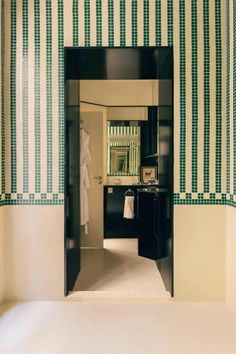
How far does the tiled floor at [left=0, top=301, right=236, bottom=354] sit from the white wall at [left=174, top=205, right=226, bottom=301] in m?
0.13

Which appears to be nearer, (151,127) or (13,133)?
(13,133)

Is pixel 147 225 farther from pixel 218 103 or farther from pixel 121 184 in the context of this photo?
pixel 218 103

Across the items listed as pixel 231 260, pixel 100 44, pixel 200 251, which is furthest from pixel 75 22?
pixel 231 260

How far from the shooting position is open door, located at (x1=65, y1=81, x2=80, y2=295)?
2.66 m

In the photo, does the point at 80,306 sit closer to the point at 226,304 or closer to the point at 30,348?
the point at 30,348

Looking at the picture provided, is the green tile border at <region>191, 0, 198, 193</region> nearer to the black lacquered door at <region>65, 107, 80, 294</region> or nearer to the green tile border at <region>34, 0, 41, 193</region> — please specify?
the black lacquered door at <region>65, 107, 80, 294</region>

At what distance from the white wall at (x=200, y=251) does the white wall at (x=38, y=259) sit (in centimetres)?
102

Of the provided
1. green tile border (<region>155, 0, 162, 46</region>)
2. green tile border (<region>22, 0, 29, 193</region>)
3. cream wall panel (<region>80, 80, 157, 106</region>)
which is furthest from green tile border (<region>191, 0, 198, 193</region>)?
cream wall panel (<region>80, 80, 157, 106</region>)

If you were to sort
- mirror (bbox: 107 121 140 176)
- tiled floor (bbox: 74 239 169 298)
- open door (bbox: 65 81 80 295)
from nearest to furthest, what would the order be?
open door (bbox: 65 81 80 295) < tiled floor (bbox: 74 239 169 298) < mirror (bbox: 107 121 140 176)

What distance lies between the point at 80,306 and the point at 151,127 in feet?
11.1

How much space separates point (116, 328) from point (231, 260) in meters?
1.07

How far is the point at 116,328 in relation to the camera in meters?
2.15

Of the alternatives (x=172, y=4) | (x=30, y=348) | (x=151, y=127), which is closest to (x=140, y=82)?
(x=151, y=127)

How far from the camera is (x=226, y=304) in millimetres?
2553
